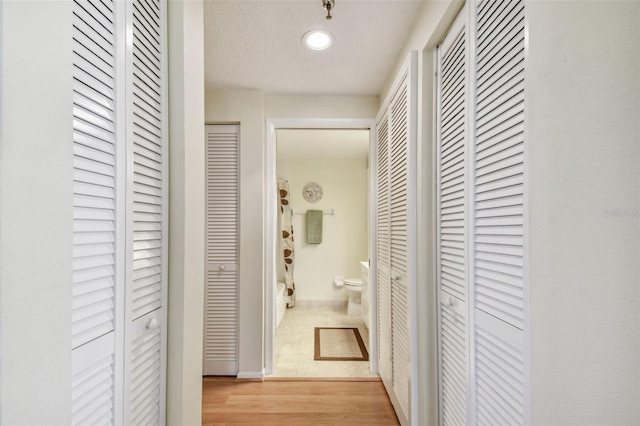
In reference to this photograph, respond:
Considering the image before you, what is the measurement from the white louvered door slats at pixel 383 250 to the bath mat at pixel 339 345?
450 millimetres

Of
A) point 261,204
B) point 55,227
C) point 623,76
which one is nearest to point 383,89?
point 261,204

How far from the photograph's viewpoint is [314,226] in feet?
17.1

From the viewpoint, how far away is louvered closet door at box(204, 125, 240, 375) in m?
2.78

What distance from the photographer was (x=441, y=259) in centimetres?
160

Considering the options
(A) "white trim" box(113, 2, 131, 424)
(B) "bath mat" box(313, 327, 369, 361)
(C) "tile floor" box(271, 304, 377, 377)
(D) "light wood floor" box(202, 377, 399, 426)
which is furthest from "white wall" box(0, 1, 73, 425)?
(B) "bath mat" box(313, 327, 369, 361)

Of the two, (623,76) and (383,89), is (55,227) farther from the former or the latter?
(383,89)

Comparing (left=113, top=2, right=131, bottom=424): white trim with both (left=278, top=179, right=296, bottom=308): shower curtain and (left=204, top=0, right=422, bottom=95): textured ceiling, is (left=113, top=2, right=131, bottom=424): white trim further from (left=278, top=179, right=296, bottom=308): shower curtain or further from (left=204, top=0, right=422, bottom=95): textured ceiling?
(left=278, top=179, right=296, bottom=308): shower curtain

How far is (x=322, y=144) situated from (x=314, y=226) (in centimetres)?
135

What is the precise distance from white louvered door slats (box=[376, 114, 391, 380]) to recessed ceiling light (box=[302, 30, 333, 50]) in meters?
0.77

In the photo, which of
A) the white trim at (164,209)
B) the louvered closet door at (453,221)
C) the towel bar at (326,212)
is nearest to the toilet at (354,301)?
the towel bar at (326,212)

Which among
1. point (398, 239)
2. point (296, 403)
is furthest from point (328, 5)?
point (296, 403)

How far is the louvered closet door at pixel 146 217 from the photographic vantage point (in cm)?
103

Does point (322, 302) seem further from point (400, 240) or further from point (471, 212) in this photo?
point (471, 212)

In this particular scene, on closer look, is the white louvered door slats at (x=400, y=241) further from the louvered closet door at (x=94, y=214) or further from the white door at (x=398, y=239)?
the louvered closet door at (x=94, y=214)
